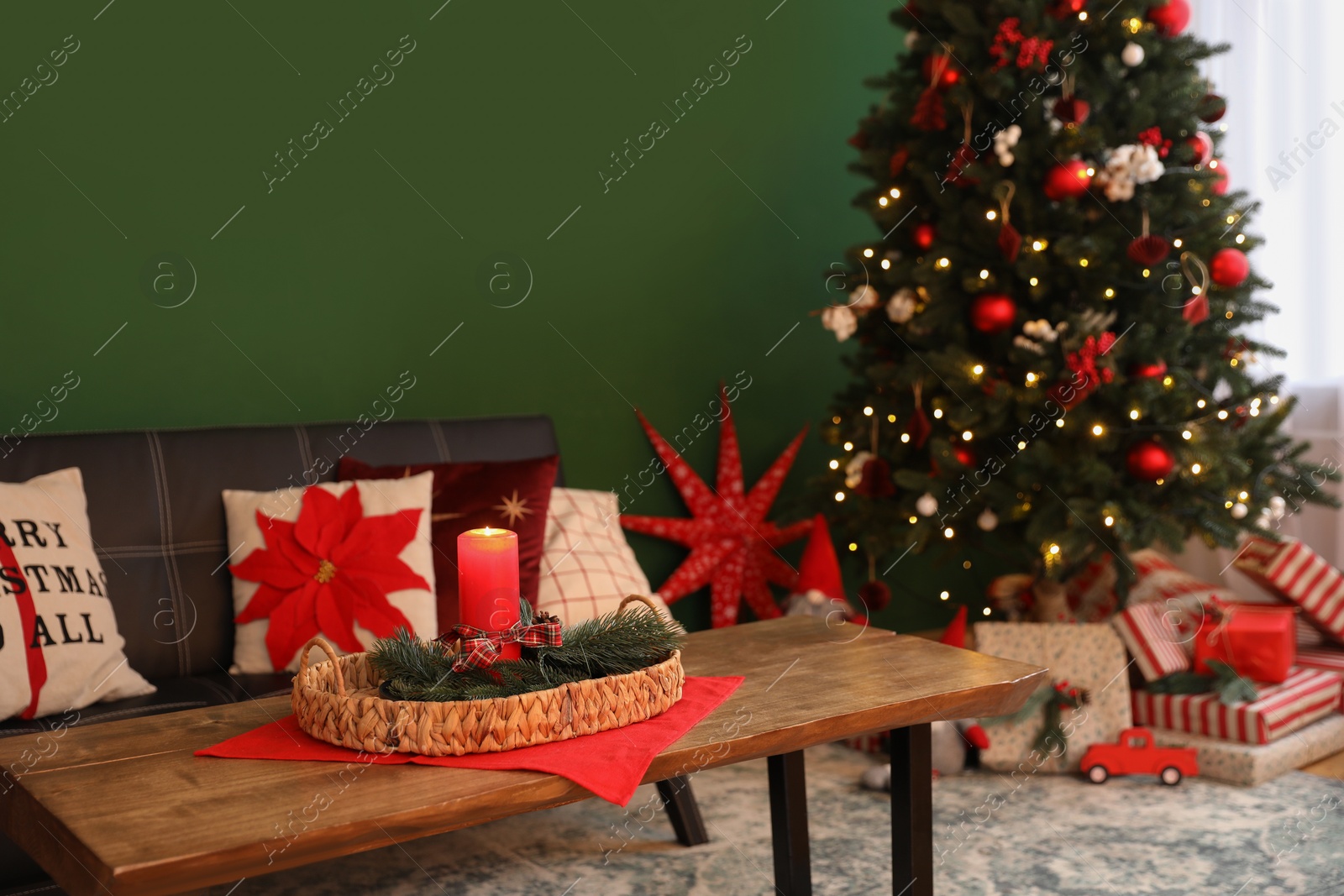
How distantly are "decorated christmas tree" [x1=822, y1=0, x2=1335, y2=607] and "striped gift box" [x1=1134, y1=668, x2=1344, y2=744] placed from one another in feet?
1.24

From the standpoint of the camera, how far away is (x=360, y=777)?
1125mm

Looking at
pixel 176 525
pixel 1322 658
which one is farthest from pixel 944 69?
pixel 176 525

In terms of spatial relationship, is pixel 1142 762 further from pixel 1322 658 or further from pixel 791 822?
pixel 791 822

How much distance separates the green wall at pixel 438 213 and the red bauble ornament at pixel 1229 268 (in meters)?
1.24

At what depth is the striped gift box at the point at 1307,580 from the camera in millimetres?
2969

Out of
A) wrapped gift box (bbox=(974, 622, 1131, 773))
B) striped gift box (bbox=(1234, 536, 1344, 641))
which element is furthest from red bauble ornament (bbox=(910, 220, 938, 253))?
striped gift box (bbox=(1234, 536, 1344, 641))

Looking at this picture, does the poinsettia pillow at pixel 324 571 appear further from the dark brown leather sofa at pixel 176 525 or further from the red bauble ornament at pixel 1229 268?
the red bauble ornament at pixel 1229 268

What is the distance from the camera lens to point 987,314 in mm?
2539

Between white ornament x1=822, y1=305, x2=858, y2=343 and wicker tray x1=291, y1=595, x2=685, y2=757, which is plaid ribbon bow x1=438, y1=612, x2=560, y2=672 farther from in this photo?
white ornament x1=822, y1=305, x2=858, y2=343

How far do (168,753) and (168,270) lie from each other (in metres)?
1.57

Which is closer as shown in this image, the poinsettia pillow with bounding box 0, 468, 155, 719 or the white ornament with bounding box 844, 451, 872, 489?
the poinsettia pillow with bounding box 0, 468, 155, 719

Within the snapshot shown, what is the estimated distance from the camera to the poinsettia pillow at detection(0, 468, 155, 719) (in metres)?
1.78

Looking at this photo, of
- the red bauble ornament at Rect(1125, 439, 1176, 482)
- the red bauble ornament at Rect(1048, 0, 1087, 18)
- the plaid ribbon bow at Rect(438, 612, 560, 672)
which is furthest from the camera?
the red bauble ornament at Rect(1048, 0, 1087, 18)

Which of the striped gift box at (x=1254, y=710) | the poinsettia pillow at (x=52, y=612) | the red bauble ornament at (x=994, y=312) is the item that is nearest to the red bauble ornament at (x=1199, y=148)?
the red bauble ornament at (x=994, y=312)
